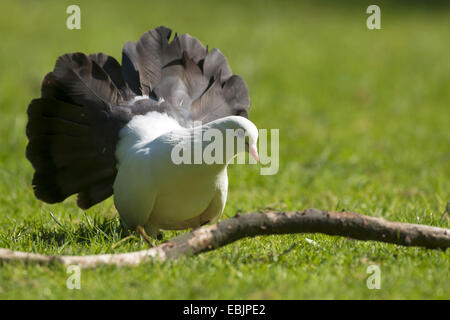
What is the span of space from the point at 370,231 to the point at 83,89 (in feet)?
6.09

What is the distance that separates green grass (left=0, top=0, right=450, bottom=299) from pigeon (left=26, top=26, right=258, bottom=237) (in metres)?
0.25

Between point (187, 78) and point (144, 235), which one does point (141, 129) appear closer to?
point (187, 78)

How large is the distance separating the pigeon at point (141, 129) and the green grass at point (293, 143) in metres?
0.25

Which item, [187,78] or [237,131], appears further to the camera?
[187,78]

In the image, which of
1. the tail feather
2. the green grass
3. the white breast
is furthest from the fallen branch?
the tail feather

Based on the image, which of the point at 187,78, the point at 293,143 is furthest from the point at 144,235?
the point at 293,143

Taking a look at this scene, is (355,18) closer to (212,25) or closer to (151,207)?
(212,25)

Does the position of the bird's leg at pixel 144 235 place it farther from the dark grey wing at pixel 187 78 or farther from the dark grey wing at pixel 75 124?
the dark grey wing at pixel 187 78

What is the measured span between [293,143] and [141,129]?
10.7ft

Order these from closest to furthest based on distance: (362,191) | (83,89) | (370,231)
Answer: (370,231)
(83,89)
(362,191)

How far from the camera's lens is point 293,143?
6738 millimetres

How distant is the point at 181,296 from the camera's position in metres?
2.70
